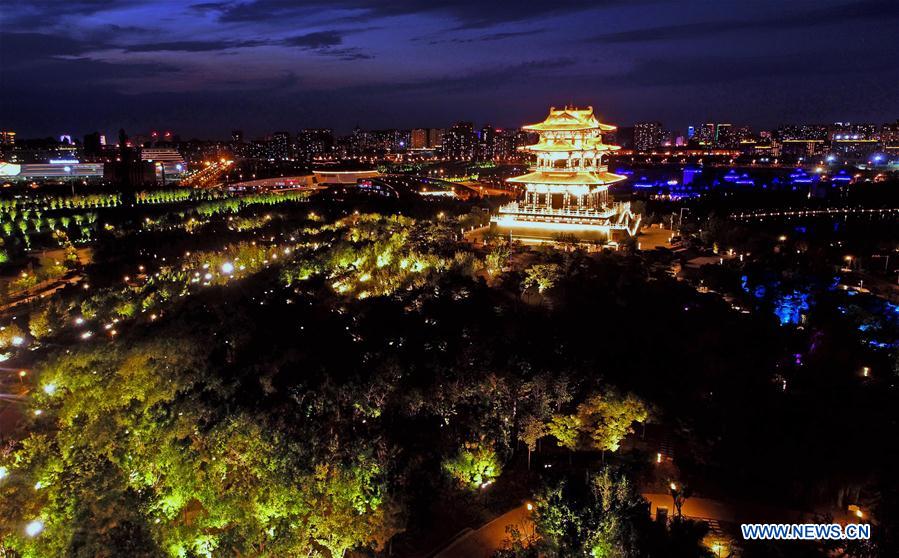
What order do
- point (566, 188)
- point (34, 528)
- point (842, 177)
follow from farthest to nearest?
point (842, 177) → point (566, 188) → point (34, 528)

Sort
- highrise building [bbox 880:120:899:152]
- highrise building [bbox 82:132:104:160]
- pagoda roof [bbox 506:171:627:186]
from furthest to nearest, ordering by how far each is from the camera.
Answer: highrise building [bbox 880:120:899:152] < highrise building [bbox 82:132:104:160] < pagoda roof [bbox 506:171:627:186]

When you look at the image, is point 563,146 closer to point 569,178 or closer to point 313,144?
point 569,178

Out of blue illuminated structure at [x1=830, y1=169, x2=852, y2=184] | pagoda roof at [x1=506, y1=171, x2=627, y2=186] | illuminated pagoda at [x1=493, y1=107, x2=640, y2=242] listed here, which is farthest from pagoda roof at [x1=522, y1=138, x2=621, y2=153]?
blue illuminated structure at [x1=830, y1=169, x2=852, y2=184]

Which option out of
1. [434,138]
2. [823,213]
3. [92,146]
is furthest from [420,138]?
[823,213]

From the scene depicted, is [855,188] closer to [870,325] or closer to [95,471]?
[870,325]

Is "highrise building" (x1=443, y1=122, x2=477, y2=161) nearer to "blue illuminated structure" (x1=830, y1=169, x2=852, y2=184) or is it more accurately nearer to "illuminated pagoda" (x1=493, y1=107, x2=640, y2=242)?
"blue illuminated structure" (x1=830, y1=169, x2=852, y2=184)

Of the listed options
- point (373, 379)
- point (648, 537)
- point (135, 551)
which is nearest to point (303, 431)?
point (373, 379)
